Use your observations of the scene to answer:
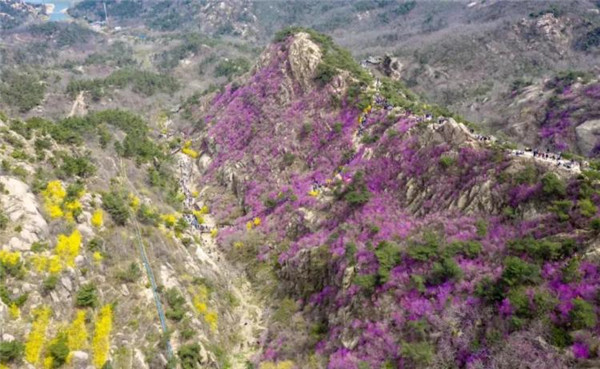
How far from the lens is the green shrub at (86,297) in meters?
30.5

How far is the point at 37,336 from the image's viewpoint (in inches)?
1062

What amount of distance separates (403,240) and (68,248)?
2932 centimetres

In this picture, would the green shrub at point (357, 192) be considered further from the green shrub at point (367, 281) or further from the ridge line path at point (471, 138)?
the green shrub at point (367, 281)

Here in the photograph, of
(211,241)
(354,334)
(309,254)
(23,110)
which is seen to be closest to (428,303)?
(354,334)

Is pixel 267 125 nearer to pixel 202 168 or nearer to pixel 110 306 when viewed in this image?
pixel 202 168

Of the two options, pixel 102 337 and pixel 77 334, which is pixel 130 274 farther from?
pixel 77 334

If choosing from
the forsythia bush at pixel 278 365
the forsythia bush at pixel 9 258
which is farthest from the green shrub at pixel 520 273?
the forsythia bush at pixel 9 258

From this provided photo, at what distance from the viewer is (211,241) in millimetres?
55594

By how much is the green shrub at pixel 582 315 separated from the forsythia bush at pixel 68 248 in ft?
117

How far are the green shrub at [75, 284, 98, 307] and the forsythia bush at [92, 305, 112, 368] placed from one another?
103 centimetres

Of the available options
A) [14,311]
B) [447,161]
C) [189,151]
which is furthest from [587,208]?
[189,151]

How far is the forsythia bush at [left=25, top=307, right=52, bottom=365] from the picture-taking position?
25922 millimetres

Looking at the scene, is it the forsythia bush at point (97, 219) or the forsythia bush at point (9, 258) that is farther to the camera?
the forsythia bush at point (97, 219)

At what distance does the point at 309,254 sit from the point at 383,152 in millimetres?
15682
